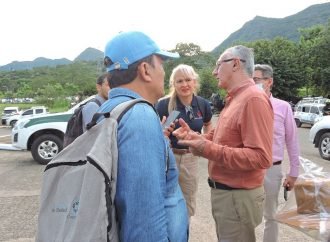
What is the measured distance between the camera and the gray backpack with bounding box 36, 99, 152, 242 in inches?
57.4

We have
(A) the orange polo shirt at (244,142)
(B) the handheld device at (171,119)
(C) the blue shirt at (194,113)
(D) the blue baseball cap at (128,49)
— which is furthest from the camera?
(C) the blue shirt at (194,113)

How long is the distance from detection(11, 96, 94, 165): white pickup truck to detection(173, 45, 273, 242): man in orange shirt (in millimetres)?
7775

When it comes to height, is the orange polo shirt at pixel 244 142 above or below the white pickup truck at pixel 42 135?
above

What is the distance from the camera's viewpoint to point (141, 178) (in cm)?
148

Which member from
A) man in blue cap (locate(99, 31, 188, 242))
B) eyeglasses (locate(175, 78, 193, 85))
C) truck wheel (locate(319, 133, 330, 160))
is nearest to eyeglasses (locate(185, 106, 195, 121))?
eyeglasses (locate(175, 78, 193, 85))

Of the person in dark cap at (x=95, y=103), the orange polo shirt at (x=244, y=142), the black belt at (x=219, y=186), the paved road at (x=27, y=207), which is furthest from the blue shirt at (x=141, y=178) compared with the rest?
the paved road at (x=27, y=207)

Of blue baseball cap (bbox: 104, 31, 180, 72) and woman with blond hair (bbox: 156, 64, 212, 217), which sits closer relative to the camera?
blue baseball cap (bbox: 104, 31, 180, 72)

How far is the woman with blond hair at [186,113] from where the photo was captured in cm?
426

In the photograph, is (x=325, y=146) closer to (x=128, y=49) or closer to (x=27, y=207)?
(x=27, y=207)

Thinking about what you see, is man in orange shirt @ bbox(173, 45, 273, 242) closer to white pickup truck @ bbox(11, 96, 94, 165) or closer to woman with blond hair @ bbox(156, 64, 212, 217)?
woman with blond hair @ bbox(156, 64, 212, 217)

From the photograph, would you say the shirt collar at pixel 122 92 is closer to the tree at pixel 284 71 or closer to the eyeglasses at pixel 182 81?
the eyeglasses at pixel 182 81

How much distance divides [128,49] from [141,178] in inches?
22.0

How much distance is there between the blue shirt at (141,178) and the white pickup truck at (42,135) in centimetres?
888

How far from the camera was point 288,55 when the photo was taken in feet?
134
